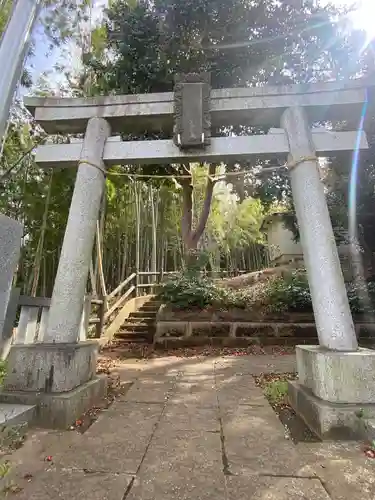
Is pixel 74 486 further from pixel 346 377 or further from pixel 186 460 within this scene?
pixel 346 377

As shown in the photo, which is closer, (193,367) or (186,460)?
(186,460)

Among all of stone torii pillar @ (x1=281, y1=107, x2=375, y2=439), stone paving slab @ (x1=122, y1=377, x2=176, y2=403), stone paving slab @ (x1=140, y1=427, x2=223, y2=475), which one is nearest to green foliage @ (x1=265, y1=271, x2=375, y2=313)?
stone paving slab @ (x1=122, y1=377, x2=176, y2=403)

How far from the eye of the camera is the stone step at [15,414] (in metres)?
1.95

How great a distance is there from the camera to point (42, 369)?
2.35 metres

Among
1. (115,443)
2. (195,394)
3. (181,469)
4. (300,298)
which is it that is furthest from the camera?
(300,298)

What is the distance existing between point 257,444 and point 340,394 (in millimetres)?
691

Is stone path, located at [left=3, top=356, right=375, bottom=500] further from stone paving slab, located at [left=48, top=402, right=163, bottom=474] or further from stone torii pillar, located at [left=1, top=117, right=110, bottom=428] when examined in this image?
stone torii pillar, located at [left=1, top=117, right=110, bottom=428]

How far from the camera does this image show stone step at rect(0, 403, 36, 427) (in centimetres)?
195

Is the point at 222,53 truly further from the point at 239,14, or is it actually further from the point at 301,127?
the point at 301,127

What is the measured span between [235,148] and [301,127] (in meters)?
0.65

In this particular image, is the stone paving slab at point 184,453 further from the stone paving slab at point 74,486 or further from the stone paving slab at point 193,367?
the stone paving slab at point 193,367

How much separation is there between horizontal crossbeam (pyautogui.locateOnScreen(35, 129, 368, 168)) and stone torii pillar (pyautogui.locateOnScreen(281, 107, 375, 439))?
133 mm

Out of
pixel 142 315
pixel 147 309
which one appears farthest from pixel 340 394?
pixel 147 309

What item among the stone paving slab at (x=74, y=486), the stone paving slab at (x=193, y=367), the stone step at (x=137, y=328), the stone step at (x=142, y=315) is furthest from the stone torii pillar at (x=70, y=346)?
the stone step at (x=142, y=315)
